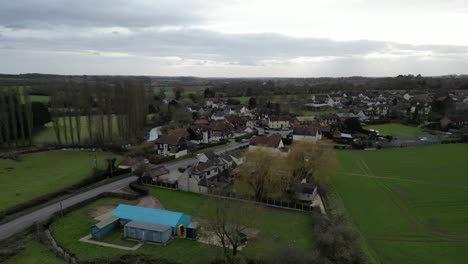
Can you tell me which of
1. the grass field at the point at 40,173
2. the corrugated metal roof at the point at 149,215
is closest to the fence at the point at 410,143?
the corrugated metal roof at the point at 149,215

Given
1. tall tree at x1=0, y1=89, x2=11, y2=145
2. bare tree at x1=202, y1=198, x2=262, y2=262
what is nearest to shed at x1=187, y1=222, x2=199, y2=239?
bare tree at x1=202, y1=198, x2=262, y2=262

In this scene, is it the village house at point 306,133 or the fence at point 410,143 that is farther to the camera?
the village house at point 306,133

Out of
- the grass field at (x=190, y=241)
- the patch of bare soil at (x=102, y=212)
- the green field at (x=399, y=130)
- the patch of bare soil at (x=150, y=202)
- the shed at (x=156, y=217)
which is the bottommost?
the patch of bare soil at (x=150, y=202)

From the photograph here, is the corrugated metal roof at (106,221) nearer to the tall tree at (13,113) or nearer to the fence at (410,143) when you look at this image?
the tall tree at (13,113)

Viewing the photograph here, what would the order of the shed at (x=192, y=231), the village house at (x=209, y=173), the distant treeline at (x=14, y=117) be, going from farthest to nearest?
the distant treeline at (x=14, y=117), the village house at (x=209, y=173), the shed at (x=192, y=231)

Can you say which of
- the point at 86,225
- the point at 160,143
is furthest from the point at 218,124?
the point at 86,225

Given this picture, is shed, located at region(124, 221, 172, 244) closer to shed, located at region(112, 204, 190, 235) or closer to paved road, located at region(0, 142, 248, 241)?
shed, located at region(112, 204, 190, 235)

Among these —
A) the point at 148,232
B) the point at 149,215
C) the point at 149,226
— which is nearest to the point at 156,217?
the point at 149,215
